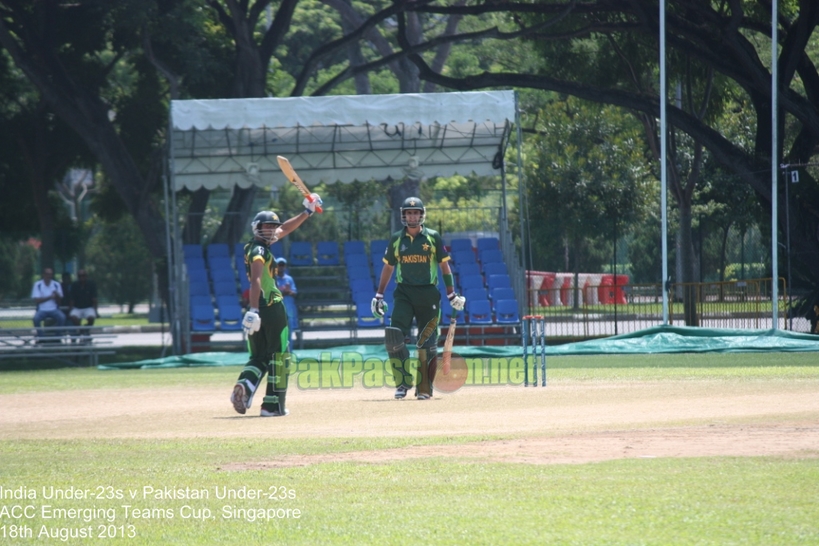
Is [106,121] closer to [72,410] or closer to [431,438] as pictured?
[72,410]

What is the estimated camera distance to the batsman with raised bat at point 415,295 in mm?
13703

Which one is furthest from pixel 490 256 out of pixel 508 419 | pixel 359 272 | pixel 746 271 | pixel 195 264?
pixel 508 419

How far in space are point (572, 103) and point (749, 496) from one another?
1395 inches

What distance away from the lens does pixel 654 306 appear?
3002cm

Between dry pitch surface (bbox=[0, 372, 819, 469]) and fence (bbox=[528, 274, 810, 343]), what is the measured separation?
11.2 meters

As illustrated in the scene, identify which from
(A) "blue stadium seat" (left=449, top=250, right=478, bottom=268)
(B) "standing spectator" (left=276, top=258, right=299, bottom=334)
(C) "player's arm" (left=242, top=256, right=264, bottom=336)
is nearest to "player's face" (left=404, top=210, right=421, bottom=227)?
(C) "player's arm" (left=242, top=256, right=264, bottom=336)

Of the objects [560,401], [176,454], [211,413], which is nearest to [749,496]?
[176,454]

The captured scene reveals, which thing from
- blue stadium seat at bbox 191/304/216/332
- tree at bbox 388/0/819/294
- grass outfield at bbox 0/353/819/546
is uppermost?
tree at bbox 388/0/819/294

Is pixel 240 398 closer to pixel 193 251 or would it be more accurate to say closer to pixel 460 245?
pixel 193 251

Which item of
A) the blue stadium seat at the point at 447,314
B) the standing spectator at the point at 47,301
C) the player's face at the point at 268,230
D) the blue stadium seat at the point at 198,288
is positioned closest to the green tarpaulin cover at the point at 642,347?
the blue stadium seat at the point at 447,314

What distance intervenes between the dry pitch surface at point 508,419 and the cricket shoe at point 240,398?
14 cm

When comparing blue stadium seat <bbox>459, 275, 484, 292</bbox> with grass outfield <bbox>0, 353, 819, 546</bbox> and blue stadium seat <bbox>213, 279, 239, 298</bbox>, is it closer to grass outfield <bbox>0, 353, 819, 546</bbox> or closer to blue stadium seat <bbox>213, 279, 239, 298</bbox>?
blue stadium seat <bbox>213, 279, 239, 298</bbox>

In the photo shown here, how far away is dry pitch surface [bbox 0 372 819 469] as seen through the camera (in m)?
8.82

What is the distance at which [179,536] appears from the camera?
630 cm
